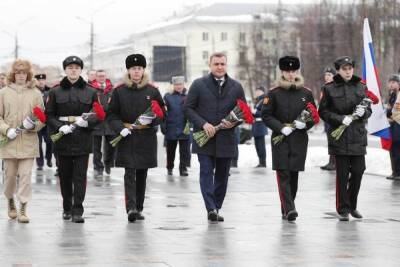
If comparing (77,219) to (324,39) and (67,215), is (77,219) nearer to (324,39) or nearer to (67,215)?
(67,215)

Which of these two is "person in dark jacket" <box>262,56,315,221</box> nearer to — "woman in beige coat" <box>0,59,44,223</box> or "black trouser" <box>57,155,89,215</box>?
"black trouser" <box>57,155,89,215</box>

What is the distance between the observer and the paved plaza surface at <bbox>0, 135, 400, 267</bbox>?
9.45 meters

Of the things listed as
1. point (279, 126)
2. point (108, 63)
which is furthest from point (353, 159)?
point (108, 63)

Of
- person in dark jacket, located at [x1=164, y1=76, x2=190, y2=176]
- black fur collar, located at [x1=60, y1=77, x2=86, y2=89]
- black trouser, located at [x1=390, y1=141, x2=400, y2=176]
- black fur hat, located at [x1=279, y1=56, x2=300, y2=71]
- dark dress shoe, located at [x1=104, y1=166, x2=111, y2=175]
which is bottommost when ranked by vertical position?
dark dress shoe, located at [x1=104, y1=166, x2=111, y2=175]

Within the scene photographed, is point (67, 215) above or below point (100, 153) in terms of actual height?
below

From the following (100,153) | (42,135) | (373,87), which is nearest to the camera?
(373,87)

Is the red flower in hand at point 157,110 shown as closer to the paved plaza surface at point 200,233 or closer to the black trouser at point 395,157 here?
the paved plaza surface at point 200,233

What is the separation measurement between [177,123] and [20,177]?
26.2ft

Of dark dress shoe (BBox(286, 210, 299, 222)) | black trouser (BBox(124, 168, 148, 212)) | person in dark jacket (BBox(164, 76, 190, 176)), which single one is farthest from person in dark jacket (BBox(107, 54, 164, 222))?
person in dark jacket (BBox(164, 76, 190, 176))

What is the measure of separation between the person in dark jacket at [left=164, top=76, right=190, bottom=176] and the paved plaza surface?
3319mm

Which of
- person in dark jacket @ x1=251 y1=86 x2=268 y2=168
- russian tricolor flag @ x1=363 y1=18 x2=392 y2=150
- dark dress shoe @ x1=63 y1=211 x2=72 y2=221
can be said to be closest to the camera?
dark dress shoe @ x1=63 y1=211 x2=72 y2=221

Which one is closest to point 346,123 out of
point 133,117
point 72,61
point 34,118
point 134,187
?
point 133,117

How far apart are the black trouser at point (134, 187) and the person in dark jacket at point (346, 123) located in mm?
2291

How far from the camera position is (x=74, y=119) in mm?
12219
